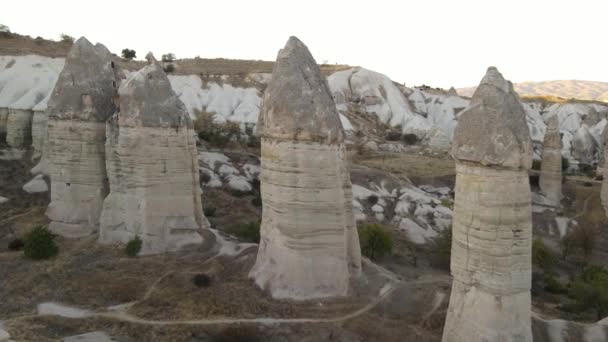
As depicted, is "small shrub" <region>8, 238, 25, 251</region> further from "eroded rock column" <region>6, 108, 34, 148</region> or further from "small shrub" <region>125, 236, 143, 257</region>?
"eroded rock column" <region>6, 108, 34, 148</region>

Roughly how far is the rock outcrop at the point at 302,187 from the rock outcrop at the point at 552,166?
2544 cm

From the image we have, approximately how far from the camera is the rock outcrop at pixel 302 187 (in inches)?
474

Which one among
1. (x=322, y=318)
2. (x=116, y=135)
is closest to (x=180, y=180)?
(x=116, y=135)

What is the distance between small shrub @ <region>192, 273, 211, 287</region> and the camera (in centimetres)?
1316

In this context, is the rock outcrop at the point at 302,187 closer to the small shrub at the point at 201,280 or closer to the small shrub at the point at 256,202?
the small shrub at the point at 201,280

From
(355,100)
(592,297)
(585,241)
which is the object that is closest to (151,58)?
(592,297)

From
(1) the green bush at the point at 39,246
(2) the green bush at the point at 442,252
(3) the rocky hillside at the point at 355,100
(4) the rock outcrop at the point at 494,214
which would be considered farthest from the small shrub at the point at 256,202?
(3) the rocky hillside at the point at 355,100

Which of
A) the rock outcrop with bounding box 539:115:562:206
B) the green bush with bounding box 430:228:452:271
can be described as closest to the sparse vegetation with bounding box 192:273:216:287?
the green bush with bounding box 430:228:452:271

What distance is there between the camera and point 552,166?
33281 mm

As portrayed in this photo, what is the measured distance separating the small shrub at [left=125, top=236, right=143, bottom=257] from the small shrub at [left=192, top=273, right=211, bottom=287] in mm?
3180

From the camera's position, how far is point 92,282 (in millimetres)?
13703

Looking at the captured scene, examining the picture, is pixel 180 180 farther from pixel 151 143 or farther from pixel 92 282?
pixel 92 282

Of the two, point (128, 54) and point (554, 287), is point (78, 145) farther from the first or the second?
point (128, 54)

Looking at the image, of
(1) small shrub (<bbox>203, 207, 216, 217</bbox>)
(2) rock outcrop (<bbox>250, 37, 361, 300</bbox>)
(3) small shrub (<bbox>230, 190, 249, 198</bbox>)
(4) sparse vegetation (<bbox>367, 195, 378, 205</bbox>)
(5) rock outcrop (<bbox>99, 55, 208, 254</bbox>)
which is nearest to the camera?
(2) rock outcrop (<bbox>250, 37, 361, 300</bbox>)
